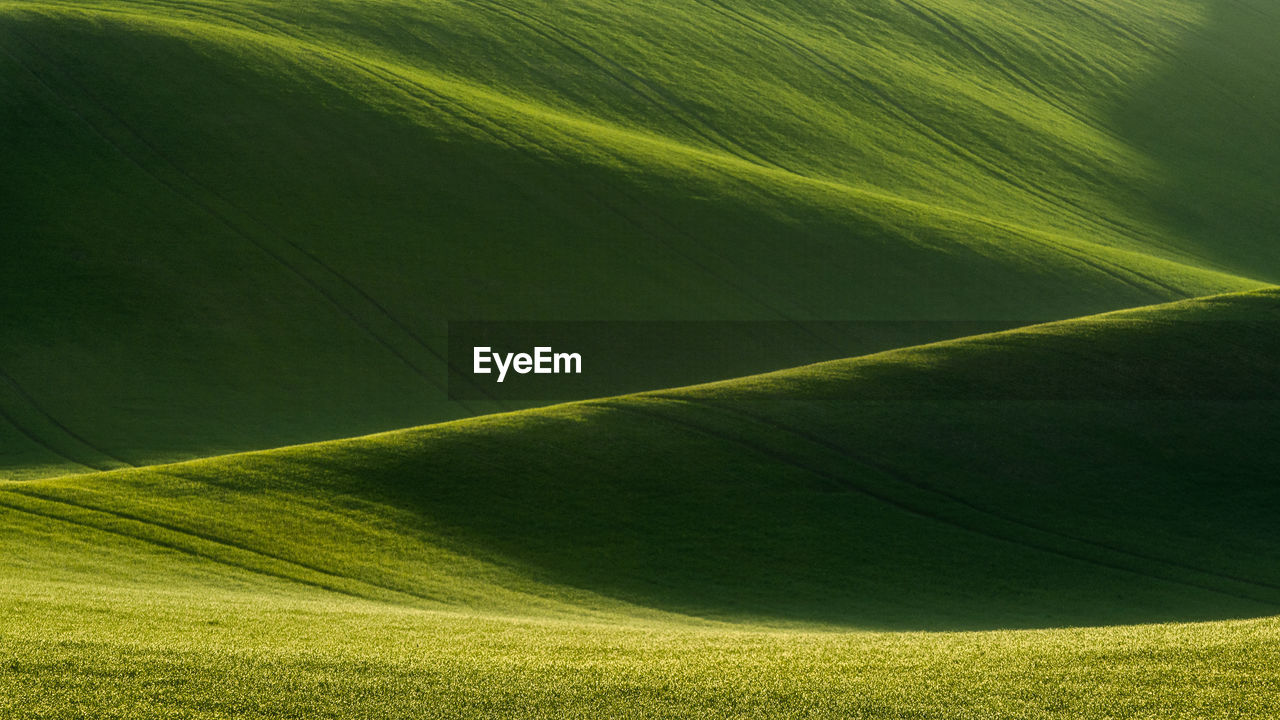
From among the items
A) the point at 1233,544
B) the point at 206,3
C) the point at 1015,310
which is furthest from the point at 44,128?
the point at 1233,544

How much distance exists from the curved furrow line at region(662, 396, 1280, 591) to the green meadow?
128 millimetres

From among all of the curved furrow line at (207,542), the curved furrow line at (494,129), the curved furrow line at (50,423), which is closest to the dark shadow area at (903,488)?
the curved furrow line at (207,542)

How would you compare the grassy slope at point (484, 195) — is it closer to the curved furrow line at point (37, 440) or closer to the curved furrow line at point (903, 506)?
the curved furrow line at point (37, 440)

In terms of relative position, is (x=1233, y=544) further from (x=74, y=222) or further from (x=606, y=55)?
(x=606, y=55)

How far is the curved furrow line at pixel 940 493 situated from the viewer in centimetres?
1980

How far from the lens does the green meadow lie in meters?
11.0

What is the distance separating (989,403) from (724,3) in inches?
2012

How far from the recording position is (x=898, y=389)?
26.5 meters

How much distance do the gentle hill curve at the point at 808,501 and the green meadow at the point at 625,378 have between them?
4.1 inches

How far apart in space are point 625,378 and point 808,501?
17.0m

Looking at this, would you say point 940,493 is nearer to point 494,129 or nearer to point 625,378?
point 625,378

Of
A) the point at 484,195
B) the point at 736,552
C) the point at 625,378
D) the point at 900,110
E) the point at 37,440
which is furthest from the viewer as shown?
the point at 900,110

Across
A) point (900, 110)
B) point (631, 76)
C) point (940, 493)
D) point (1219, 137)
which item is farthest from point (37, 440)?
point (1219, 137)

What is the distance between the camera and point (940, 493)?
22312 millimetres
